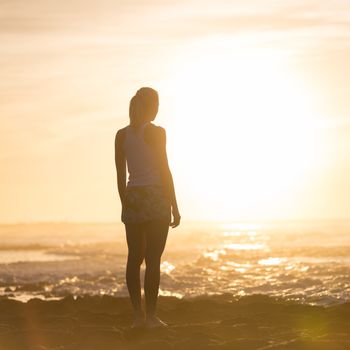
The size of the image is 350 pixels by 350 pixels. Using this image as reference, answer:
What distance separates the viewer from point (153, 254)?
809 cm

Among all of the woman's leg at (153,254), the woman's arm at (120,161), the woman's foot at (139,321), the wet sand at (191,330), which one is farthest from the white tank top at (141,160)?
the wet sand at (191,330)

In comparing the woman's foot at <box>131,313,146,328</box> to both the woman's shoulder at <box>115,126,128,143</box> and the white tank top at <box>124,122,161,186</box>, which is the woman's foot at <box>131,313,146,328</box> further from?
the woman's shoulder at <box>115,126,128,143</box>

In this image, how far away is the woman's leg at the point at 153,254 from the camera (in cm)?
803

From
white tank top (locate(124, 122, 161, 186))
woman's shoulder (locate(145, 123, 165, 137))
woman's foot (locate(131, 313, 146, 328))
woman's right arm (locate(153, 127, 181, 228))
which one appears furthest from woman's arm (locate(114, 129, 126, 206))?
woman's foot (locate(131, 313, 146, 328))

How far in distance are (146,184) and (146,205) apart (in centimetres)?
22

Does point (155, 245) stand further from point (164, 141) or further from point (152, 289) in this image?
point (164, 141)

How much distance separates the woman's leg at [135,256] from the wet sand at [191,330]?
32cm

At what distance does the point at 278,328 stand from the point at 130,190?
2.41 metres

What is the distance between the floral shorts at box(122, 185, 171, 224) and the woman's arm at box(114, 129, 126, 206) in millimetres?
130

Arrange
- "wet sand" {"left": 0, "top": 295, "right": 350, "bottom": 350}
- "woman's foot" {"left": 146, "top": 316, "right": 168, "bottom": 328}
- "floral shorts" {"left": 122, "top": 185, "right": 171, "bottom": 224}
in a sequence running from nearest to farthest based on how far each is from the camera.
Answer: "wet sand" {"left": 0, "top": 295, "right": 350, "bottom": 350}
"floral shorts" {"left": 122, "top": 185, "right": 171, "bottom": 224}
"woman's foot" {"left": 146, "top": 316, "right": 168, "bottom": 328}

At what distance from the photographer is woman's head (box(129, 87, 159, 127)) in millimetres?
7980

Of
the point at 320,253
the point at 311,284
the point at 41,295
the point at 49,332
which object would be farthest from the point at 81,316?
the point at 320,253

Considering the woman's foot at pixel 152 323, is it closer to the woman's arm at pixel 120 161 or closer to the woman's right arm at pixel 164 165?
the woman's right arm at pixel 164 165

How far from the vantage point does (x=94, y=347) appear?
7.76m
